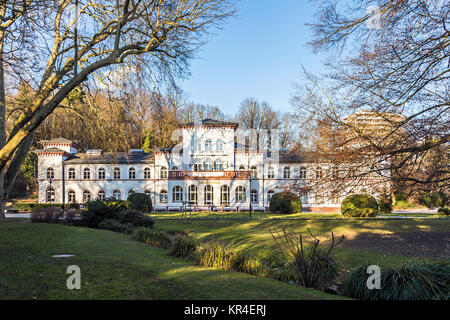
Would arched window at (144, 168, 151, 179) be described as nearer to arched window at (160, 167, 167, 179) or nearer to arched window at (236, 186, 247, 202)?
arched window at (160, 167, 167, 179)

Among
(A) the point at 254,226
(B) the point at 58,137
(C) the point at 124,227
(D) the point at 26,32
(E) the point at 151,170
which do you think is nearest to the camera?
(D) the point at 26,32

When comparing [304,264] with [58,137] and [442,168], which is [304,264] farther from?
[58,137]

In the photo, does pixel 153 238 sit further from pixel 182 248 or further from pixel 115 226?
pixel 115 226

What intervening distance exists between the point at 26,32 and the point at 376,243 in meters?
13.5

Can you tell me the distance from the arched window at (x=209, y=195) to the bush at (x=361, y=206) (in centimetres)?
1613

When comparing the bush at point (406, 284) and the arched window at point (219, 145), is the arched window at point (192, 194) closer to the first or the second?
the arched window at point (219, 145)

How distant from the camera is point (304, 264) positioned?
6.80 meters

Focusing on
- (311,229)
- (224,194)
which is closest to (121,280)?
(311,229)

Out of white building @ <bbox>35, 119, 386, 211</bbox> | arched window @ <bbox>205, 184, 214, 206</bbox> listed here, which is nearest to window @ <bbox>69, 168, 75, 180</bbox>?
white building @ <bbox>35, 119, 386, 211</bbox>

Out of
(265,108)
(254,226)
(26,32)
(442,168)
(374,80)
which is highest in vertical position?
(265,108)

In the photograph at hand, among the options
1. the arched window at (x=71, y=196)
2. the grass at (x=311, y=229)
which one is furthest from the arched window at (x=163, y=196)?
the grass at (x=311, y=229)

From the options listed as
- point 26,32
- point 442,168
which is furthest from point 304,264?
point 26,32

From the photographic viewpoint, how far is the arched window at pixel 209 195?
35.2m

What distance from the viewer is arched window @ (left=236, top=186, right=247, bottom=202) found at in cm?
3506
